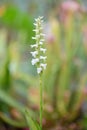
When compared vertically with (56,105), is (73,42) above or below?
above

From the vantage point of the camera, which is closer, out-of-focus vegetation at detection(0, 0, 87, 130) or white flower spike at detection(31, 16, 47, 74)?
white flower spike at detection(31, 16, 47, 74)

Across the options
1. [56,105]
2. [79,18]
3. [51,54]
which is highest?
[79,18]

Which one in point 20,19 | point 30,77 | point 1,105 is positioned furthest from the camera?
point 20,19

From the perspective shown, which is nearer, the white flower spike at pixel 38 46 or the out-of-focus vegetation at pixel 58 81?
the white flower spike at pixel 38 46

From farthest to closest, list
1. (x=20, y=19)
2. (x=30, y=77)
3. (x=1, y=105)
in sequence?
1. (x=20, y=19)
2. (x=30, y=77)
3. (x=1, y=105)

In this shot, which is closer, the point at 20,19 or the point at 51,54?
the point at 51,54

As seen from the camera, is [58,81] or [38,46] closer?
[38,46]

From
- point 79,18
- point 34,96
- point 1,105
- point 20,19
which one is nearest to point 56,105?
point 34,96

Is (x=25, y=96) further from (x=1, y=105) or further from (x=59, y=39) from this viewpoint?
(x=59, y=39)

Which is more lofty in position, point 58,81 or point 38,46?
point 38,46

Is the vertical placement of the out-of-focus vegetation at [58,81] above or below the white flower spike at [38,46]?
below

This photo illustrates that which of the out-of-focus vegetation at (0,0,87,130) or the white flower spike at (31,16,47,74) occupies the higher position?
the white flower spike at (31,16,47,74)
